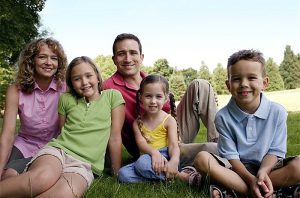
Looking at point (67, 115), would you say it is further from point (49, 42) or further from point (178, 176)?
point (178, 176)

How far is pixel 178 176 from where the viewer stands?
12.1ft

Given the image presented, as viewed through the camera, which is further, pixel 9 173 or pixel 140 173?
pixel 140 173

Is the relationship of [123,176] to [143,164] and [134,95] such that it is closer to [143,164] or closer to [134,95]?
Answer: [143,164]

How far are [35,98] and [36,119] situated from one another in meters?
0.21

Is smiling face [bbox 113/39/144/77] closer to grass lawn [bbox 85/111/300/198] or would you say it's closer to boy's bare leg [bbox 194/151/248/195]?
grass lawn [bbox 85/111/300/198]

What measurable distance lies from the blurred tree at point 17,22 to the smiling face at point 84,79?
17.6 meters

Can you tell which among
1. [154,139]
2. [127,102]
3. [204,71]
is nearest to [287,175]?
[154,139]

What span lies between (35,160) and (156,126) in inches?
50.3

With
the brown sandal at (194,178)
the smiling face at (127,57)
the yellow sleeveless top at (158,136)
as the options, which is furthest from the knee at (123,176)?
the smiling face at (127,57)

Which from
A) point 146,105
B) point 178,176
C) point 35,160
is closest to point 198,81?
point 146,105

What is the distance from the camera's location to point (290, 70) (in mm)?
60094

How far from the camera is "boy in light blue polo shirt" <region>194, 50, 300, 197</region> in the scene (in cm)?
306

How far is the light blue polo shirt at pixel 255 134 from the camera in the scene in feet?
10.5

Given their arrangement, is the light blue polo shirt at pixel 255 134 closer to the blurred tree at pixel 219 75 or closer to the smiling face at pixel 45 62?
the smiling face at pixel 45 62
